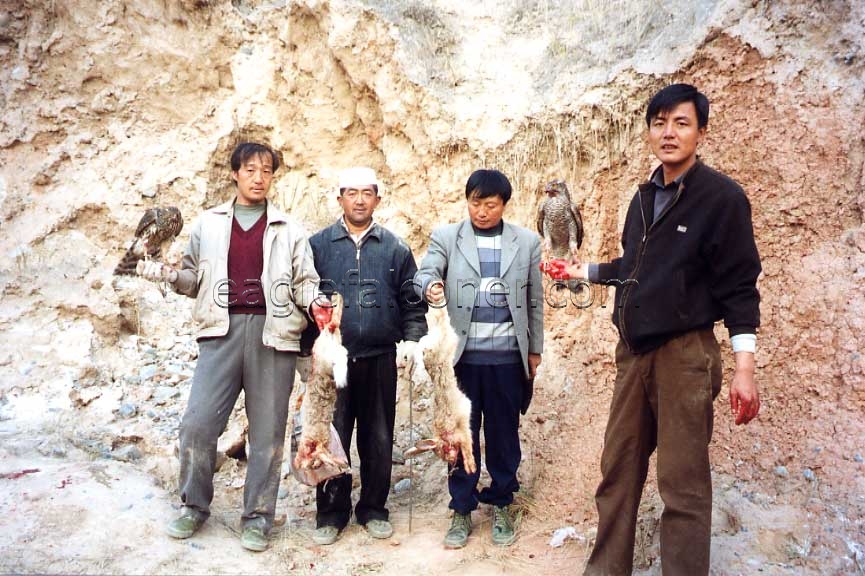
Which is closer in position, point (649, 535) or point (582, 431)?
point (649, 535)

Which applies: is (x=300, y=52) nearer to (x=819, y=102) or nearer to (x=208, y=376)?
(x=208, y=376)

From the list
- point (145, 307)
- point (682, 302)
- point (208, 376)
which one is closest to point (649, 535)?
point (682, 302)

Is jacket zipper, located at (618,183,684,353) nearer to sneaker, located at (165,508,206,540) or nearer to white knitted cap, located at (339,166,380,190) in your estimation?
white knitted cap, located at (339,166,380,190)

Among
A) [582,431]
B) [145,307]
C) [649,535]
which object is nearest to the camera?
[649,535]

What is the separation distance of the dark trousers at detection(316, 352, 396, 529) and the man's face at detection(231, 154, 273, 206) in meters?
1.22

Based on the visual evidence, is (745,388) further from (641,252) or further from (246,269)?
(246,269)

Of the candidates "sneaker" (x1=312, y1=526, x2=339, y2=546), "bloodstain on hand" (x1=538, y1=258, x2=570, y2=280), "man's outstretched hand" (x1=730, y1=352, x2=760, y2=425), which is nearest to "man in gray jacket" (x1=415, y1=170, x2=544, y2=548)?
"bloodstain on hand" (x1=538, y1=258, x2=570, y2=280)

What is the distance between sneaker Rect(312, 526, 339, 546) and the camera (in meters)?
4.12

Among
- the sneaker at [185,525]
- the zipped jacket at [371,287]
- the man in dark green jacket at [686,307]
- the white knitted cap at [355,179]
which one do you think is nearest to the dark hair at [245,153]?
the white knitted cap at [355,179]

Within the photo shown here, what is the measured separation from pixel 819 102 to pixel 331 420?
162 inches

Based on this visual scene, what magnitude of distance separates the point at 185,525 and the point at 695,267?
131 inches

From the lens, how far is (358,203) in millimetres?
4117

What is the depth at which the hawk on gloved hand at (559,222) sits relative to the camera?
14.8 feet

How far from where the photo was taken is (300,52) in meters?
7.17
